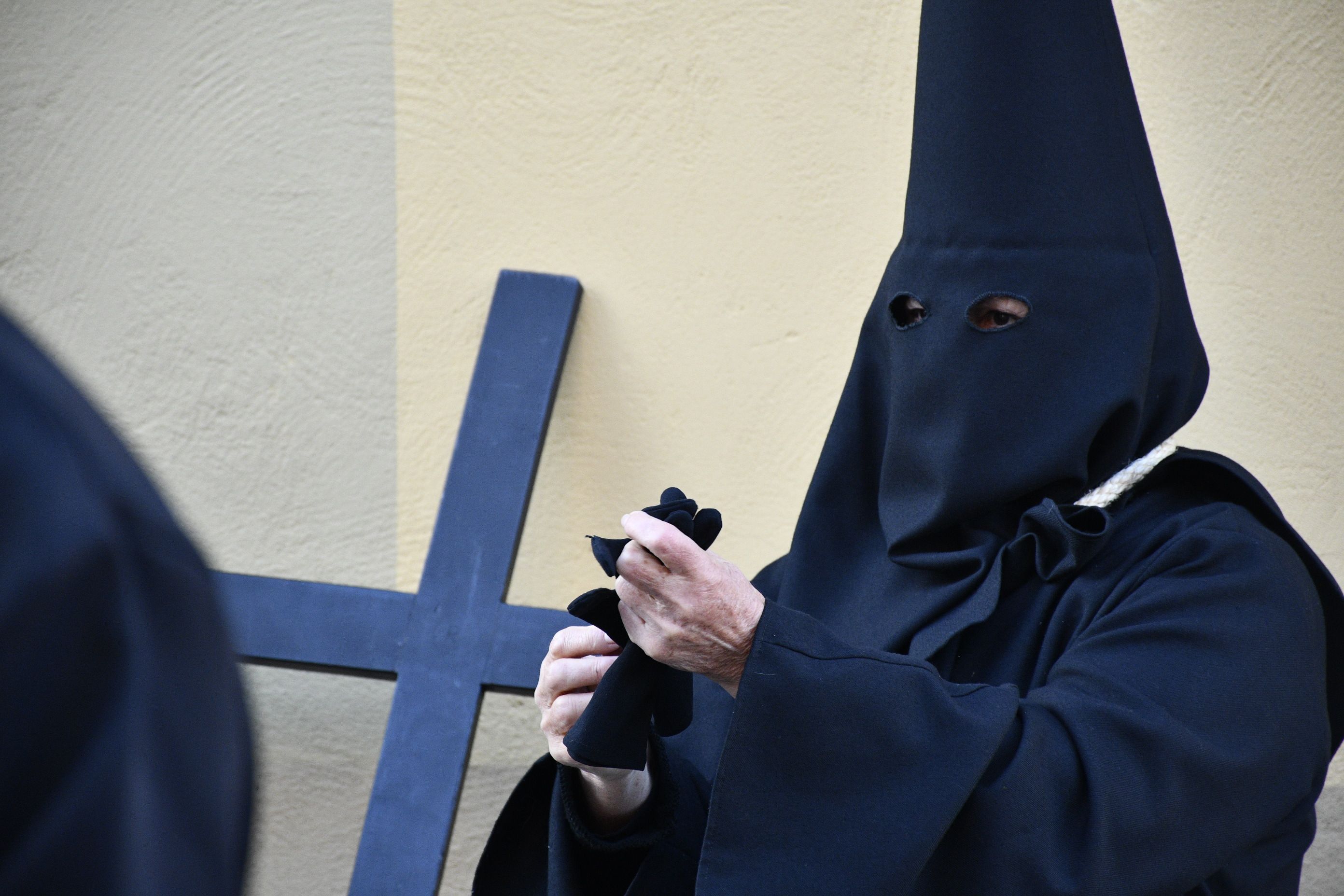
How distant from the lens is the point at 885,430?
6.05 ft

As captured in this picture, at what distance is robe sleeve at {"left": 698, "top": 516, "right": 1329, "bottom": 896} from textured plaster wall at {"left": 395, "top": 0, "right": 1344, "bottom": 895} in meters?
0.99

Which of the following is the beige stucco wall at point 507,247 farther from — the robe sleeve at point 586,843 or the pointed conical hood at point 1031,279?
the robe sleeve at point 586,843

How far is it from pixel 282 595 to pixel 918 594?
1.21 m

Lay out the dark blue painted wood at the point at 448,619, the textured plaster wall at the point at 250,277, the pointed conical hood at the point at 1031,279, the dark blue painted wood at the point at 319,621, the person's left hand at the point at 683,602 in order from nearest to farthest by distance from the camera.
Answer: the person's left hand at the point at 683,602
the pointed conical hood at the point at 1031,279
the dark blue painted wood at the point at 448,619
the dark blue painted wood at the point at 319,621
the textured plaster wall at the point at 250,277

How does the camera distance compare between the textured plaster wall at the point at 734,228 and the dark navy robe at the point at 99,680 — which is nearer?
the dark navy robe at the point at 99,680

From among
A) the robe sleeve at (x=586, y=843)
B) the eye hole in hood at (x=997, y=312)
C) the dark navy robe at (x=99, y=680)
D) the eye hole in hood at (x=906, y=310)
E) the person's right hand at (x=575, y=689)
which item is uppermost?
the dark navy robe at (x=99, y=680)

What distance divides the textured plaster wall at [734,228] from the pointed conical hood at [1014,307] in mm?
591

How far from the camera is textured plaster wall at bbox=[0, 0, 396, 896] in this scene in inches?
100

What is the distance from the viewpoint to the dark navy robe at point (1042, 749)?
127 cm

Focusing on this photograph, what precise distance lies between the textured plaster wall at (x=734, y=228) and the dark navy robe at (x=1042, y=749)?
73 cm

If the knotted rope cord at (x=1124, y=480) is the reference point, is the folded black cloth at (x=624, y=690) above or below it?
below

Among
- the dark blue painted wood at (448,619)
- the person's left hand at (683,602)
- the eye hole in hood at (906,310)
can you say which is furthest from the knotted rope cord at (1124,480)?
the dark blue painted wood at (448,619)

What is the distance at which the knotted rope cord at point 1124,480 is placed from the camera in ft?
5.49

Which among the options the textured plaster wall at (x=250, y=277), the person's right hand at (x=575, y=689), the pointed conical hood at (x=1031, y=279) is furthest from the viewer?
the textured plaster wall at (x=250, y=277)
